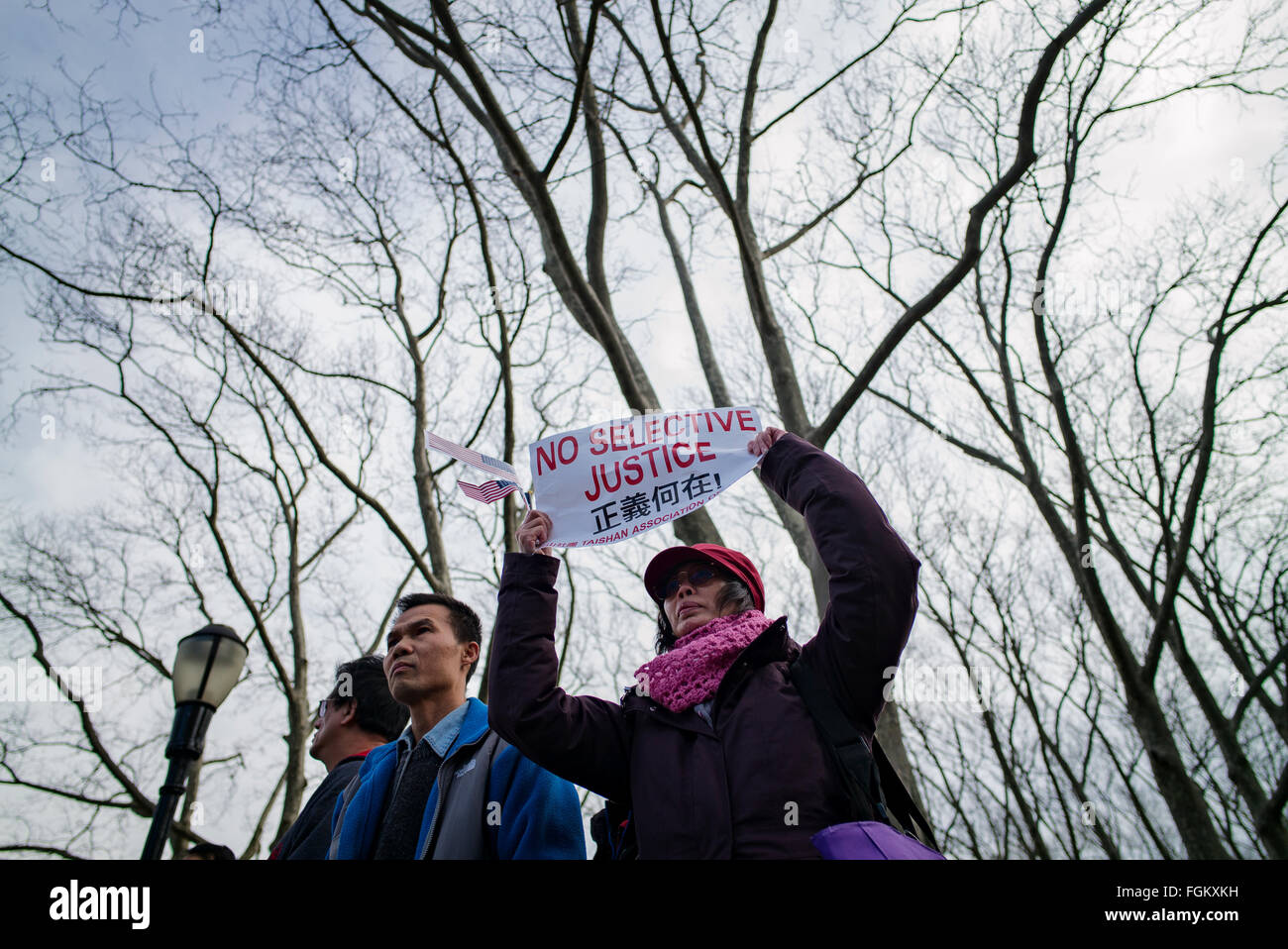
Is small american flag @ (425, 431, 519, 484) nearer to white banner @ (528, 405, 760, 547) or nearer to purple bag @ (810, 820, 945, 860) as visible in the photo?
white banner @ (528, 405, 760, 547)

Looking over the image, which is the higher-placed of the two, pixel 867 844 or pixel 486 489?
pixel 486 489

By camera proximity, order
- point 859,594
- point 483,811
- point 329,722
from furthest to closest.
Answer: point 329,722 < point 483,811 < point 859,594

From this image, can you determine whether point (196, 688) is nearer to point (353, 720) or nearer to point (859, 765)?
point (353, 720)

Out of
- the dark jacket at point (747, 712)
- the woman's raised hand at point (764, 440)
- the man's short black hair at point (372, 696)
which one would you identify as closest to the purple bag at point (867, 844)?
the dark jacket at point (747, 712)

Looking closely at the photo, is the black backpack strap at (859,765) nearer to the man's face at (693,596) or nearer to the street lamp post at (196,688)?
the man's face at (693,596)

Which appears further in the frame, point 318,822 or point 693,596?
point 318,822

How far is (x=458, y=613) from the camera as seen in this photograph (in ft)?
10.5

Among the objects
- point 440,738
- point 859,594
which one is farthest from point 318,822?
point 859,594

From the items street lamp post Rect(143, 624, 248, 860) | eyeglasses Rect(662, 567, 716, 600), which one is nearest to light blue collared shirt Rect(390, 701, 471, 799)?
eyeglasses Rect(662, 567, 716, 600)

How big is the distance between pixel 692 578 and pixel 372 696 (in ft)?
5.57

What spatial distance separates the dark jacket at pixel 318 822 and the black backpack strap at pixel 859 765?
1.81m
